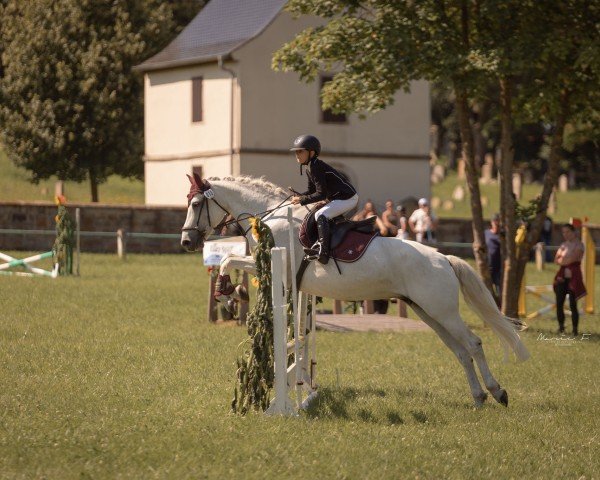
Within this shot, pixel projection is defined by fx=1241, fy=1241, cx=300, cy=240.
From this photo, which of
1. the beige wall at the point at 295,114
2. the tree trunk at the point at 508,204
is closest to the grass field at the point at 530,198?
the beige wall at the point at 295,114

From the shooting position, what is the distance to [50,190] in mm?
61562

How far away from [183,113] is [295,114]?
4.72 metres

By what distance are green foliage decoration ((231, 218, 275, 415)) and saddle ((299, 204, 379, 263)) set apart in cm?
83

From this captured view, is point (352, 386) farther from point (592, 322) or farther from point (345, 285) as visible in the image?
point (592, 322)

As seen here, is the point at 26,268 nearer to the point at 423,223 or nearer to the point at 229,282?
the point at 423,223

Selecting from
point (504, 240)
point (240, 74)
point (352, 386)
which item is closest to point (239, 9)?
point (240, 74)

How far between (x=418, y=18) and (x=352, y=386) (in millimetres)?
9525

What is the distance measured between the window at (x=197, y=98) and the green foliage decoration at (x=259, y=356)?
36629 mm

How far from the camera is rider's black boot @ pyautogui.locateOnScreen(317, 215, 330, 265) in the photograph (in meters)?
12.8

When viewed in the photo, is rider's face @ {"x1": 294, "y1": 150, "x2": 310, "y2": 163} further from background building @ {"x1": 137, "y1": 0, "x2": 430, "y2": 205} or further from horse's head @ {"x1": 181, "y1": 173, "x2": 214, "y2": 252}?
background building @ {"x1": 137, "y1": 0, "x2": 430, "y2": 205}

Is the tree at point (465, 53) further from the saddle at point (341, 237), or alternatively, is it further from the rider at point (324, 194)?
the rider at point (324, 194)

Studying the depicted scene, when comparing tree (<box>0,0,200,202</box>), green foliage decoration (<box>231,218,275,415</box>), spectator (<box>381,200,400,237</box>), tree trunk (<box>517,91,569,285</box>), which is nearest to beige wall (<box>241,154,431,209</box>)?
tree (<box>0,0,200,202</box>)

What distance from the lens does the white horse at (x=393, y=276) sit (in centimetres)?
1300

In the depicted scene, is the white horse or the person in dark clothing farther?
the person in dark clothing
